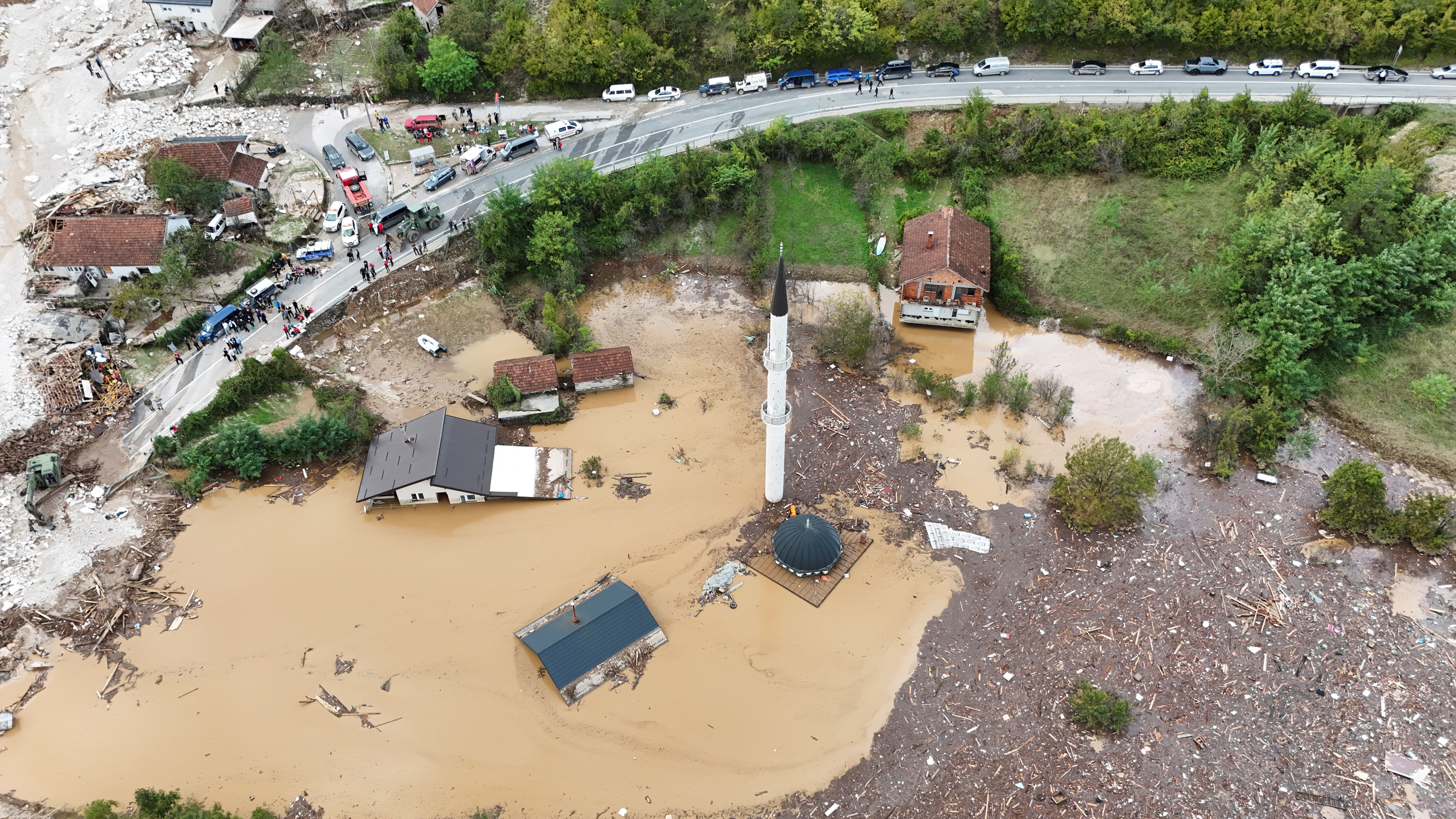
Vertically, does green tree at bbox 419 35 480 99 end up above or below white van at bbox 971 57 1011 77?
above

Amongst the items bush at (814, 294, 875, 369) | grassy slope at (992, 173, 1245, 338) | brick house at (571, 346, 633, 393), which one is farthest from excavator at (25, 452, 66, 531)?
grassy slope at (992, 173, 1245, 338)

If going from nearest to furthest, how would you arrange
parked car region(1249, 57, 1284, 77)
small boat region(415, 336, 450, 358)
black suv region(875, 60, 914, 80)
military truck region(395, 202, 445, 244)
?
small boat region(415, 336, 450, 358), military truck region(395, 202, 445, 244), parked car region(1249, 57, 1284, 77), black suv region(875, 60, 914, 80)

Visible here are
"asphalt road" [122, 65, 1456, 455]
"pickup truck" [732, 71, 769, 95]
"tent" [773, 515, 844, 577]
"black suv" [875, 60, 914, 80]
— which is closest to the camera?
"tent" [773, 515, 844, 577]

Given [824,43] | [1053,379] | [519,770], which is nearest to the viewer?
[519,770]

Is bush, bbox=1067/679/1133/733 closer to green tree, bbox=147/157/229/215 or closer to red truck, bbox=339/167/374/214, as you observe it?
red truck, bbox=339/167/374/214

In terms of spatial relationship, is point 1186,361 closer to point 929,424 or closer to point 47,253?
point 929,424

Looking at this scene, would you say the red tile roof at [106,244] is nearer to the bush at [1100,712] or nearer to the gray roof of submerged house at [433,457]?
the gray roof of submerged house at [433,457]

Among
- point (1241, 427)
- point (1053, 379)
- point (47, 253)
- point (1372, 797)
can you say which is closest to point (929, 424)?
point (1053, 379)
